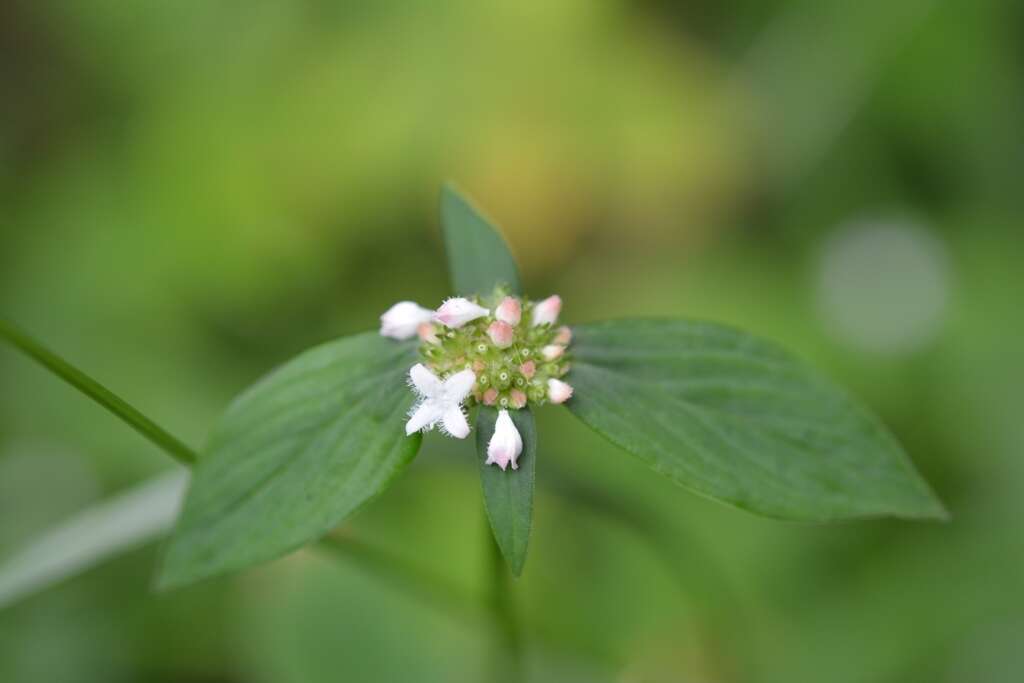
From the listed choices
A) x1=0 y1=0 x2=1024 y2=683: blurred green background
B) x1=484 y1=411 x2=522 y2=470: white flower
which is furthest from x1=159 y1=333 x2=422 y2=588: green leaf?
x1=0 y1=0 x2=1024 y2=683: blurred green background

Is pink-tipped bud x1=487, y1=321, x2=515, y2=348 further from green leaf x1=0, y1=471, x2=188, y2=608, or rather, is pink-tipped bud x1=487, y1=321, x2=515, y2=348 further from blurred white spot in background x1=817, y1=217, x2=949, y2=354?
blurred white spot in background x1=817, y1=217, x2=949, y2=354

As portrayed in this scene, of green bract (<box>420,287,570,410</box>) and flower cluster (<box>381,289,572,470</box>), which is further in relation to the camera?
green bract (<box>420,287,570,410</box>)

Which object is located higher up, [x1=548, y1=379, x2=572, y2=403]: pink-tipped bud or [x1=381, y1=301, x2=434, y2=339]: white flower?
[x1=381, y1=301, x2=434, y2=339]: white flower

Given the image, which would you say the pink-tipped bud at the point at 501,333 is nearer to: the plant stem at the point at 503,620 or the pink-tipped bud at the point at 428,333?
the pink-tipped bud at the point at 428,333

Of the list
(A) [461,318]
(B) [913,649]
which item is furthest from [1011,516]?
(A) [461,318]

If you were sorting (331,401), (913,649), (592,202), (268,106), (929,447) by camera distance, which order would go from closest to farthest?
(331,401) < (913,649) < (929,447) < (268,106) < (592,202)

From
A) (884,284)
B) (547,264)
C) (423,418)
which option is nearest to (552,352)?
(423,418)

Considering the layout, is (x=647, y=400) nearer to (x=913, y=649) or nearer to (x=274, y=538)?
(x=274, y=538)
